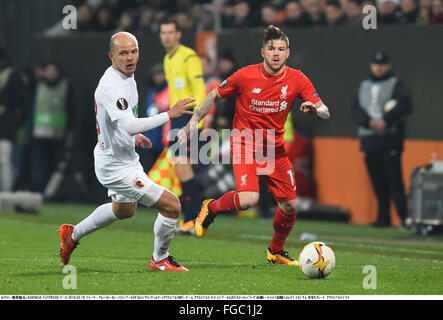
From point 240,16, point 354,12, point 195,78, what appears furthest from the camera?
point 240,16

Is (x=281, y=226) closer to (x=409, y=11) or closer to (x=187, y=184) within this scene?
(x=187, y=184)

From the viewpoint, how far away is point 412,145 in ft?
49.0

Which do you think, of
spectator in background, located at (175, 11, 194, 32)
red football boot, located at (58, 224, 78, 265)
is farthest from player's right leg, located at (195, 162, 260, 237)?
spectator in background, located at (175, 11, 194, 32)

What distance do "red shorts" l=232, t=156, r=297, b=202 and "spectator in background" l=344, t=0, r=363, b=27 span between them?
648cm

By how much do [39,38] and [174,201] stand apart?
11.9 metres

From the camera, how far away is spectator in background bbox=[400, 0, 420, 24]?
14977 millimetres

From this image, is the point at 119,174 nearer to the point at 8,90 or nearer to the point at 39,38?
the point at 8,90

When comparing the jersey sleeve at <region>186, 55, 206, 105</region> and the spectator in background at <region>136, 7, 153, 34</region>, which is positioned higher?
the spectator in background at <region>136, 7, 153, 34</region>

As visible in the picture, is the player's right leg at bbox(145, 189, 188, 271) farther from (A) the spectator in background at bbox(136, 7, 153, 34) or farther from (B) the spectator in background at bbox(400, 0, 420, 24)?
(A) the spectator in background at bbox(136, 7, 153, 34)

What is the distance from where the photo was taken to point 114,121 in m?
8.58

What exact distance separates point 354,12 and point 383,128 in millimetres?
2141

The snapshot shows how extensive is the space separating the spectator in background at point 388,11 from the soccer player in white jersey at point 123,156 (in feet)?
23.5

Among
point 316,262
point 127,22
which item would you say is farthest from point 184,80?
point 127,22
